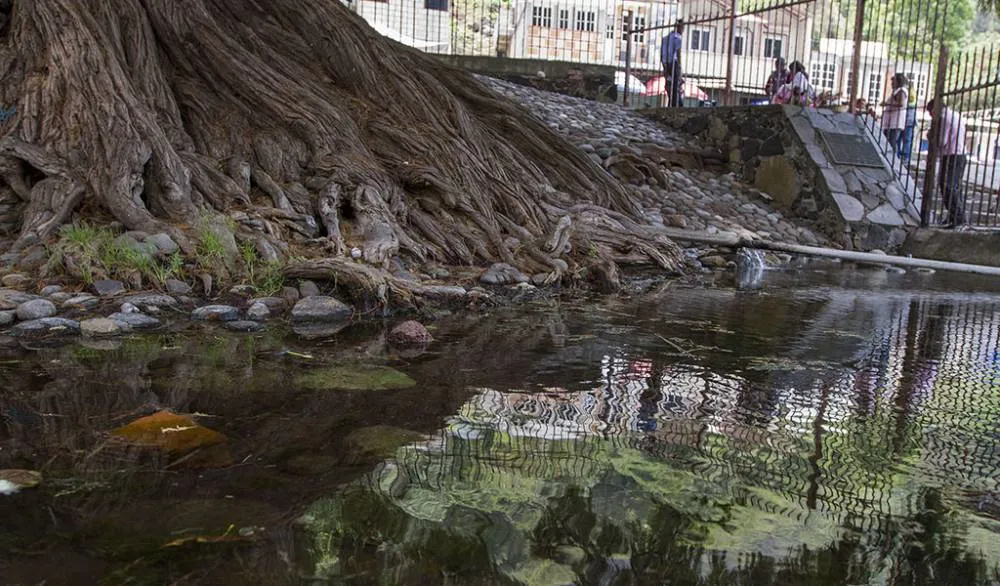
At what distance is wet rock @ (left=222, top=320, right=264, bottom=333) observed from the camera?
4363mm

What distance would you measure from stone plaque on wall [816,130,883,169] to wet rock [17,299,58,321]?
8812 millimetres

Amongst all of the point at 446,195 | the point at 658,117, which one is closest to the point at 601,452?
the point at 446,195

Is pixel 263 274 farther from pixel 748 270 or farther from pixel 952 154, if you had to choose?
pixel 952 154

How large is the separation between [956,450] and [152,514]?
103 inches

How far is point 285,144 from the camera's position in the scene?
6.57m

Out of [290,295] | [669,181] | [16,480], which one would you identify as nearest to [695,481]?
[16,480]

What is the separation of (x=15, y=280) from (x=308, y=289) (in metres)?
1.62

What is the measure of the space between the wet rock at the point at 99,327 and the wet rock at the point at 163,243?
31.2 inches

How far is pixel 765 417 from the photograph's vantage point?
10.3ft

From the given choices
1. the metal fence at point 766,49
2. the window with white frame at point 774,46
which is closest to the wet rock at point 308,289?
the metal fence at point 766,49

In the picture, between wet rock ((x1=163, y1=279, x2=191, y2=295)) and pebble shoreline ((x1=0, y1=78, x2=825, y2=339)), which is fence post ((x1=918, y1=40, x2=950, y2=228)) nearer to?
pebble shoreline ((x1=0, y1=78, x2=825, y2=339))

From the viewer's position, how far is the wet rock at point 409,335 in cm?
Result: 420

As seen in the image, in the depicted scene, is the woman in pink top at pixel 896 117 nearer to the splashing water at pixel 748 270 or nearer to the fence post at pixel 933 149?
the fence post at pixel 933 149

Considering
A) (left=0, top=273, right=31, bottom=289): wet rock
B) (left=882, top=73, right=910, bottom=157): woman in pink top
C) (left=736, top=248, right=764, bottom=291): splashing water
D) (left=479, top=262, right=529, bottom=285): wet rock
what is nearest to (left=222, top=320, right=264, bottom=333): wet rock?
(left=0, top=273, right=31, bottom=289): wet rock
